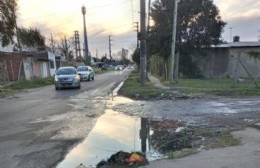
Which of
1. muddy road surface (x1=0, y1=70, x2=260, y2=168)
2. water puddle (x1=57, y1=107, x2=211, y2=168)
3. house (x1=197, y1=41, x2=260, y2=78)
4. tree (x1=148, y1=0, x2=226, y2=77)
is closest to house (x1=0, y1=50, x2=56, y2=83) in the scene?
tree (x1=148, y1=0, x2=226, y2=77)

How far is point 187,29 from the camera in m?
40.2

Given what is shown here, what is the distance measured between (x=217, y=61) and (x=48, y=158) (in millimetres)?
35471

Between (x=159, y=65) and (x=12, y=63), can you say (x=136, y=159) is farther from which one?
(x=159, y=65)

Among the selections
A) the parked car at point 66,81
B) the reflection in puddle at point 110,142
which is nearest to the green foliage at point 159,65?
the parked car at point 66,81

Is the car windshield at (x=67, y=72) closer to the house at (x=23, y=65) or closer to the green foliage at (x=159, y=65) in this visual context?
the house at (x=23, y=65)

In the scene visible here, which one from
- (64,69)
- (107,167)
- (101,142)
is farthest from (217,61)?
(107,167)

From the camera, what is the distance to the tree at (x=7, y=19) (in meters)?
30.0

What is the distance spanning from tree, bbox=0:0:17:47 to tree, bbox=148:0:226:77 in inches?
563

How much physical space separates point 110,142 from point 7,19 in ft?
73.3

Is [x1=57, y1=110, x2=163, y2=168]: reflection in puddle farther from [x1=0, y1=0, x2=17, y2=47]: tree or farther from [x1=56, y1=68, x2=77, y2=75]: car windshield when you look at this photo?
[x1=56, y1=68, x2=77, y2=75]: car windshield

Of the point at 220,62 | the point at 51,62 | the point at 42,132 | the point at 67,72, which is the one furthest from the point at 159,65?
the point at 42,132

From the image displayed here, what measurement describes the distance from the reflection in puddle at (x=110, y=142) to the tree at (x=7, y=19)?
60.5 feet

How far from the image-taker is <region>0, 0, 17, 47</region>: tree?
3005cm

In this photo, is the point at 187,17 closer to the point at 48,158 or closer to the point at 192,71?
the point at 192,71
